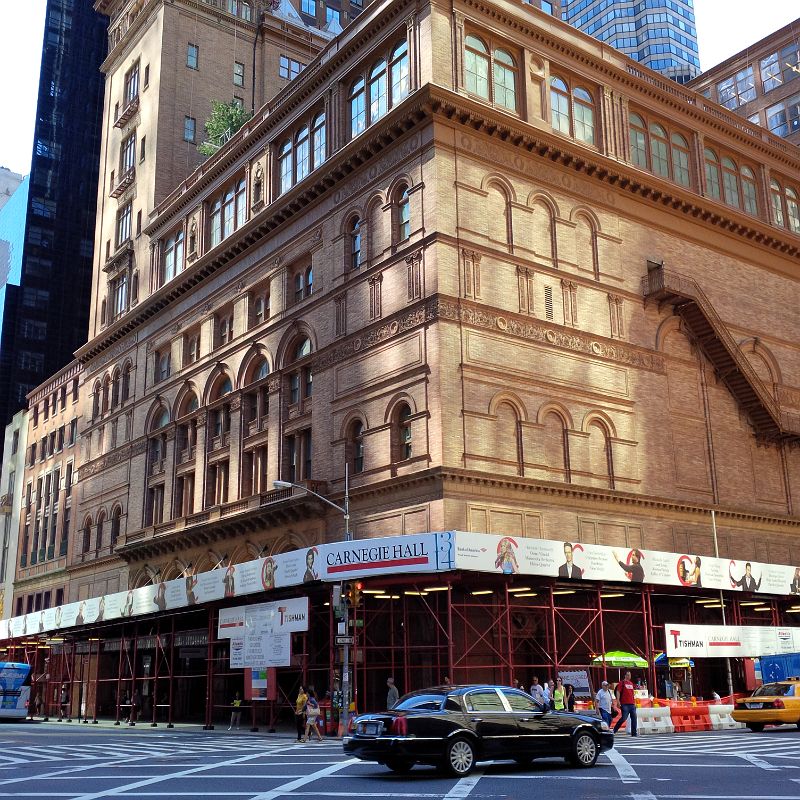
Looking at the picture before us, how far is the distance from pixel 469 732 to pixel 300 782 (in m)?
3.12

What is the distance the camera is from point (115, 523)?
58844 millimetres

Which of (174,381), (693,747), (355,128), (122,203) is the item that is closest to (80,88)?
(122,203)

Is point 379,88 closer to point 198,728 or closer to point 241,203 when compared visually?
point 241,203

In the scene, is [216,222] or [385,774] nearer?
[385,774]

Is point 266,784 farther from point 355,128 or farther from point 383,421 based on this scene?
point 355,128

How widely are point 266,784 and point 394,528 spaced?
769 inches

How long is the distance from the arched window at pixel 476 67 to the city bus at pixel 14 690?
38.6m

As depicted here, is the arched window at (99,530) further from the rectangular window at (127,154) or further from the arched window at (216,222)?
the rectangular window at (127,154)

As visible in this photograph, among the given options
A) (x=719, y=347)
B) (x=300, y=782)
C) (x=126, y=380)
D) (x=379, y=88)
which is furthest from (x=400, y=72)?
(x=300, y=782)

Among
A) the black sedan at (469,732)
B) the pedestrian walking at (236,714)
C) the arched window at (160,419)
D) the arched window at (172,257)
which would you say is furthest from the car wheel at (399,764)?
the arched window at (172,257)

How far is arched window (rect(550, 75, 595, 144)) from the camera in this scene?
43.5 meters

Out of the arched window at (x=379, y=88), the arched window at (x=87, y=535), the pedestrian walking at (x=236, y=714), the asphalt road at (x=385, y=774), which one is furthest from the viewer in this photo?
the arched window at (x=87, y=535)

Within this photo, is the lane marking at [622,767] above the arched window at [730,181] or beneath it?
beneath

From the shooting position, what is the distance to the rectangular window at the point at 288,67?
71.1 metres
